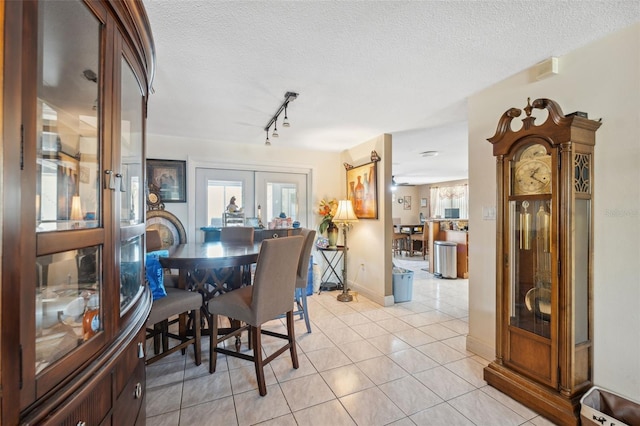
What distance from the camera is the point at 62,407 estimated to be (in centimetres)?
67

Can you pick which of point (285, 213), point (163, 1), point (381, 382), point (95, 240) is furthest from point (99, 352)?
point (285, 213)

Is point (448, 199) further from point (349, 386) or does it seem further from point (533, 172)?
point (349, 386)

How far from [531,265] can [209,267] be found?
228cm

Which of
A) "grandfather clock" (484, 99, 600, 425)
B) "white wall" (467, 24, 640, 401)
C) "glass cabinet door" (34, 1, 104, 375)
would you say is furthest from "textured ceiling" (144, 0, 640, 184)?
"glass cabinet door" (34, 1, 104, 375)

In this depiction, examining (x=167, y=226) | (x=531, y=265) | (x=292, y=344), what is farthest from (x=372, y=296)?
(x=167, y=226)

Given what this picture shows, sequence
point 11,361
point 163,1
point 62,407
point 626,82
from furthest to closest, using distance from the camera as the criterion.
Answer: point 626,82, point 163,1, point 62,407, point 11,361

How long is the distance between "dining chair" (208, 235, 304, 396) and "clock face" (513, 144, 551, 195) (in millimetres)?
1579

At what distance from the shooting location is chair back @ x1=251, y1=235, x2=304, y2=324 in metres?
1.95

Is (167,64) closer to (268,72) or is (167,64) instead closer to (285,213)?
(268,72)

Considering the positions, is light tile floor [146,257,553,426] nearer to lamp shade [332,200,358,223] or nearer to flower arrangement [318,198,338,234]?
lamp shade [332,200,358,223]

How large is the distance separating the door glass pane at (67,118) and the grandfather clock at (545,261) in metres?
2.19

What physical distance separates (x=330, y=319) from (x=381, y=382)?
1259 mm

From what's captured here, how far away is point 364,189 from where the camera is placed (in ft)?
13.6

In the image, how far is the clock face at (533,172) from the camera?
182cm
